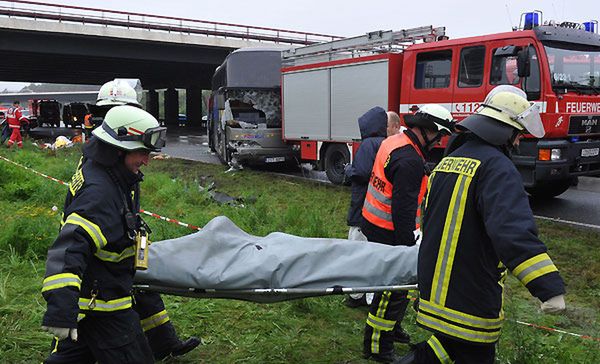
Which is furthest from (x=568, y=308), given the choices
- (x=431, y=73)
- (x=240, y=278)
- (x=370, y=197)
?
(x=431, y=73)

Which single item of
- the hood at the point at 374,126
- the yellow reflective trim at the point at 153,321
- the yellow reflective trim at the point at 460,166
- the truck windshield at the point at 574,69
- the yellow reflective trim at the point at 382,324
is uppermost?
the truck windshield at the point at 574,69

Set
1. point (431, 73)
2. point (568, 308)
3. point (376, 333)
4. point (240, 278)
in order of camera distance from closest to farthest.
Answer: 1. point (240, 278)
2. point (376, 333)
3. point (568, 308)
4. point (431, 73)

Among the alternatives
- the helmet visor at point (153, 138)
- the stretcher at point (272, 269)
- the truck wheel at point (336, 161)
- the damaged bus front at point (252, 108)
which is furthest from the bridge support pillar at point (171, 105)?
the helmet visor at point (153, 138)

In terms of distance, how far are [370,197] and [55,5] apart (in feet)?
88.5

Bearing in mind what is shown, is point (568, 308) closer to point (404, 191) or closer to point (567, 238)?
point (404, 191)

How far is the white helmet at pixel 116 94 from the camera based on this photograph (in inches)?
221

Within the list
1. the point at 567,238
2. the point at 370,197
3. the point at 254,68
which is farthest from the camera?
the point at 254,68

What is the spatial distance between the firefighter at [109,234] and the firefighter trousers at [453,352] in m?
1.38

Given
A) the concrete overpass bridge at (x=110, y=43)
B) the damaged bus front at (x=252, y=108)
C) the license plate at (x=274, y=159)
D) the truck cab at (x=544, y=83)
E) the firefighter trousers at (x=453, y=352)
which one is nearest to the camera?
the firefighter trousers at (x=453, y=352)

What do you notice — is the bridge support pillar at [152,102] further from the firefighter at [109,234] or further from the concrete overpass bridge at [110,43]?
the firefighter at [109,234]

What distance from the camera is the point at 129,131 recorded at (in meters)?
2.69

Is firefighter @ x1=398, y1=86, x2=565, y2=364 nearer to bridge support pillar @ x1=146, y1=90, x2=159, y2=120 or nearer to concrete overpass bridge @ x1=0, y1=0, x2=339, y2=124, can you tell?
concrete overpass bridge @ x1=0, y1=0, x2=339, y2=124

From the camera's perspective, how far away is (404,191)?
146 inches

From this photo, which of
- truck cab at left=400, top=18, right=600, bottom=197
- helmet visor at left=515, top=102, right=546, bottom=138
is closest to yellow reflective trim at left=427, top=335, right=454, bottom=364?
helmet visor at left=515, top=102, right=546, bottom=138
